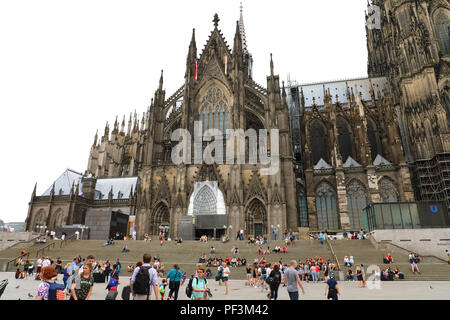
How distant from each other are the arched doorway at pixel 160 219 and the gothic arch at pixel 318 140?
2136cm

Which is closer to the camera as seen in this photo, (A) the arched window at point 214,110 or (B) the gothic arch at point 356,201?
(B) the gothic arch at point 356,201

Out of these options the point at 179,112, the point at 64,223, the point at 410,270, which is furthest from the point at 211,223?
the point at 64,223

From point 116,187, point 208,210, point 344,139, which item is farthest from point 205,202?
point 344,139

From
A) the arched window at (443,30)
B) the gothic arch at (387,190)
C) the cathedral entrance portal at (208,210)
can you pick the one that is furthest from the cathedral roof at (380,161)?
the cathedral entrance portal at (208,210)

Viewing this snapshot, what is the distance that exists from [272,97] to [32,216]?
3565 centimetres

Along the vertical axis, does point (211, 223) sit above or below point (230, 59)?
below

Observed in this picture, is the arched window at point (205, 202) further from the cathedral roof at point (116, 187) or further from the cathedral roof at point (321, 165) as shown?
the cathedral roof at point (116, 187)

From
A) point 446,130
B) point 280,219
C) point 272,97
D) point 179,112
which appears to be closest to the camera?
point 280,219

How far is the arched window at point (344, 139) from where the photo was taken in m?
40.7

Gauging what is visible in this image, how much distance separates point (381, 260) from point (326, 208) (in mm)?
16492

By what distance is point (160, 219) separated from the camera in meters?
32.1

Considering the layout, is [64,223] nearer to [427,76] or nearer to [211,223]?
[211,223]
